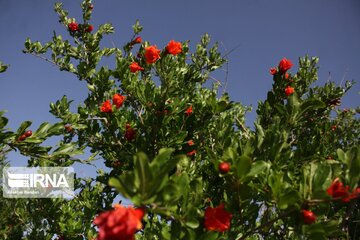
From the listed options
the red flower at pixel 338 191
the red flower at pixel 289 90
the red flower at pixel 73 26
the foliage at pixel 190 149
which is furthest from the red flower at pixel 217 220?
the red flower at pixel 73 26

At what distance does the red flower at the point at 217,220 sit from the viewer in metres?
1.53

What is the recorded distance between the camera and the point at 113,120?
10.3 feet

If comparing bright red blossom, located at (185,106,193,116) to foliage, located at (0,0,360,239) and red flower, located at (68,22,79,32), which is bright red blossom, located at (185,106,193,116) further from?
red flower, located at (68,22,79,32)

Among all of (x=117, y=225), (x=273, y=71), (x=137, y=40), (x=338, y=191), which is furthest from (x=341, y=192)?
(x=137, y=40)

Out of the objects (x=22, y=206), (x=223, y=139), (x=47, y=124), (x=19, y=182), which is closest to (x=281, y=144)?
(x=223, y=139)

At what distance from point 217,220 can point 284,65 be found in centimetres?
228

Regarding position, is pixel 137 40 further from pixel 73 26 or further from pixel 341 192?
pixel 341 192

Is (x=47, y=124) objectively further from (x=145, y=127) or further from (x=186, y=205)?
(x=186, y=205)

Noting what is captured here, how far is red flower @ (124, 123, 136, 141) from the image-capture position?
317cm

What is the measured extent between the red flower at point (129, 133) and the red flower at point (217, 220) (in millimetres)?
1724

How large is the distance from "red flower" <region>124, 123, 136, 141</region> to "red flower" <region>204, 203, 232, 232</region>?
1.72 meters

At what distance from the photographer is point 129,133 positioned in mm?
3170

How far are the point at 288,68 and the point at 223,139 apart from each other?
1.50 metres

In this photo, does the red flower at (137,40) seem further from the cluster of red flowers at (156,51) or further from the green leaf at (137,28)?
the cluster of red flowers at (156,51)
